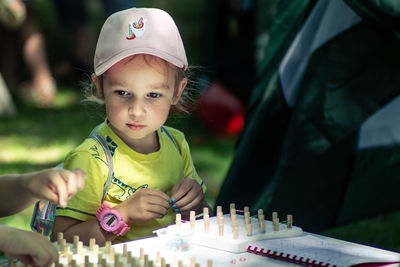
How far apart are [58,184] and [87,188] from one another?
0.44 meters

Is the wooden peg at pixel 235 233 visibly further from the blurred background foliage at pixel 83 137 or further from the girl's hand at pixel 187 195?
the blurred background foliage at pixel 83 137

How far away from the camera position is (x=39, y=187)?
1.39 m

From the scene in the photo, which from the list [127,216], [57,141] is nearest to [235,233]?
[127,216]

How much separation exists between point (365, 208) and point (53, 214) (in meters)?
1.92

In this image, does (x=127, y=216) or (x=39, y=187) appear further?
(x=127, y=216)

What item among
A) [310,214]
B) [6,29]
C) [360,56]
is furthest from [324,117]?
[6,29]

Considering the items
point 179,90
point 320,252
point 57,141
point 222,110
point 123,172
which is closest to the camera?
point 320,252

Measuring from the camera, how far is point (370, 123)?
318cm

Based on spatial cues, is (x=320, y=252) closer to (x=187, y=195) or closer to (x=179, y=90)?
(x=187, y=195)

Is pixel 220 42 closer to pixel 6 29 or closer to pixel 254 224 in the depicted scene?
pixel 6 29

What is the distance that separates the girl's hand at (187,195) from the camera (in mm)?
1877

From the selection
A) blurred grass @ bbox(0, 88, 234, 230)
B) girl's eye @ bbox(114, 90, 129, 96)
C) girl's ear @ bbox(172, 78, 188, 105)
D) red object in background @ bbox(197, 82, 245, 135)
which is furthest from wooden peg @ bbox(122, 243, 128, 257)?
red object in background @ bbox(197, 82, 245, 135)

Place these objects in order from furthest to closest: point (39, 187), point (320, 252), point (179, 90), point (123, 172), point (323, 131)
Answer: point (323, 131)
point (179, 90)
point (123, 172)
point (320, 252)
point (39, 187)

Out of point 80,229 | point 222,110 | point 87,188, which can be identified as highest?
point 222,110
